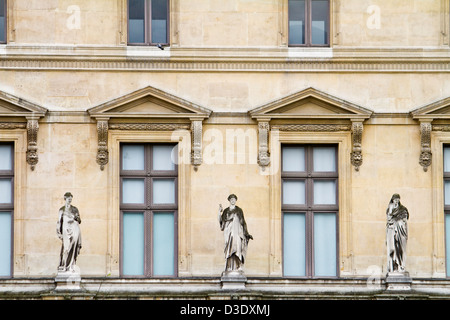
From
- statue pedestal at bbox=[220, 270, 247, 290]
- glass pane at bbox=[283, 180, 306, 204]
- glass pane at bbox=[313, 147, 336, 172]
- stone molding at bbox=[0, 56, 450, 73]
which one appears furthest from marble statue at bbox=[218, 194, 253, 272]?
stone molding at bbox=[0, 56, 450, 73]

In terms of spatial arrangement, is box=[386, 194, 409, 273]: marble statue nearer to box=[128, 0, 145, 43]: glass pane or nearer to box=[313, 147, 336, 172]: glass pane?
box=[313, 147, 336, 172]: glass pane

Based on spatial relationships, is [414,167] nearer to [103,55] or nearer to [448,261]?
[448,261]

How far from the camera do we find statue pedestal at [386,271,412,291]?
36906 millimetres

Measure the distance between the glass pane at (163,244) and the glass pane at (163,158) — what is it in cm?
111

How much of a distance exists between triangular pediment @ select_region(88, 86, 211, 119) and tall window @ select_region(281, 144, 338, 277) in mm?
2304

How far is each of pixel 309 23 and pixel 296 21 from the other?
308 mm

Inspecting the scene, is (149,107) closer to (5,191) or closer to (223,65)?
(223,65)

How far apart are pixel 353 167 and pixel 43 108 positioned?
22.9ft

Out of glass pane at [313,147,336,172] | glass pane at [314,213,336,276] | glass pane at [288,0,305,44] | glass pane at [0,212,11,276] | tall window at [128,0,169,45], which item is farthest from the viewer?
glass pane at [288,0,305,44]

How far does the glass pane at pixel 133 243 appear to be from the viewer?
3909 cm

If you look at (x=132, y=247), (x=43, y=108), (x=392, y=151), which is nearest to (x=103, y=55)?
(x=43, y=108)

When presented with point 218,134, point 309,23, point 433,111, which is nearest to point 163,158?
point 218,134

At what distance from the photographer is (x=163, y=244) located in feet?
128
